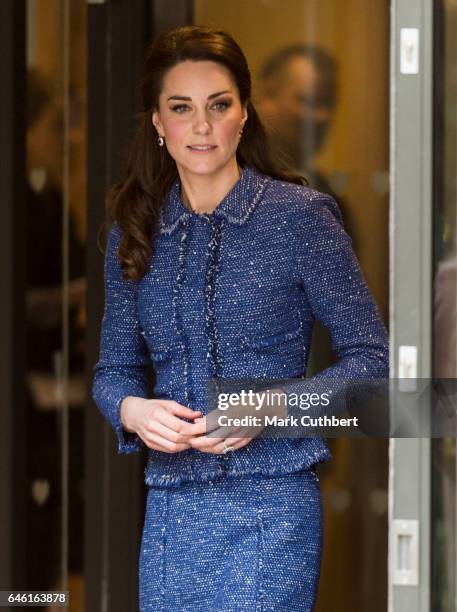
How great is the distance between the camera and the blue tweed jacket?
2232 mm

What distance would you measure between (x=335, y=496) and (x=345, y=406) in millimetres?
1608

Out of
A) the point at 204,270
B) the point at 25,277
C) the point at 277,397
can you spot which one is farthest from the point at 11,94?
the point at 277,397

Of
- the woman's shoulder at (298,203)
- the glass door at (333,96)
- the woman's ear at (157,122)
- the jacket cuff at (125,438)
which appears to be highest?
the glass door at (333,96)

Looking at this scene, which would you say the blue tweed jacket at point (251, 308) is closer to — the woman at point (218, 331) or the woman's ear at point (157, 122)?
the woman at point (218, 331)

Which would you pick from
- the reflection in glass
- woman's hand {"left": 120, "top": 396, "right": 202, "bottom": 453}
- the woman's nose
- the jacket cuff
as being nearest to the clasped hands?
woman's hand {"left": 120, "top": 396, "right": 202, "bottom": 453}

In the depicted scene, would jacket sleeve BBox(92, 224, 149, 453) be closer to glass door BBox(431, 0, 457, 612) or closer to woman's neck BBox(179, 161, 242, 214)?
woman's neck BBox(179, 161, 242, 214)

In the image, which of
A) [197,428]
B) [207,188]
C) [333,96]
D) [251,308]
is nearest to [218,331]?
[251,308]

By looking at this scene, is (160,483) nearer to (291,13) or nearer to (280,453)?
(280,453)

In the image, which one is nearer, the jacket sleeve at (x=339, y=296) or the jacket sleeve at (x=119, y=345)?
the jacket sleeve at (x=339, y=296)

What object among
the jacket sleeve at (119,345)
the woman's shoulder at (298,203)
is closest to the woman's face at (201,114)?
the woman's shoulder at (298,203)

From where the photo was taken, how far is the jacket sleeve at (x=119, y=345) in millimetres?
2363

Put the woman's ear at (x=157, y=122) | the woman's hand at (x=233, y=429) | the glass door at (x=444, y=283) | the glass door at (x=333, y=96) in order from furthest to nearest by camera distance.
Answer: the glass door at (x=333, y=96), the woman's ear at (x=157, y=122), the woman's hand at (x=233, y=429), the glass door at (x=444, y=283)

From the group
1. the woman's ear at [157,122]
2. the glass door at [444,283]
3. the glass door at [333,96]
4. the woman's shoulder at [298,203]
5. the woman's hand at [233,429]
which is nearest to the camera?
the glass door at [444,283]

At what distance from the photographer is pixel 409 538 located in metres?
2.11
